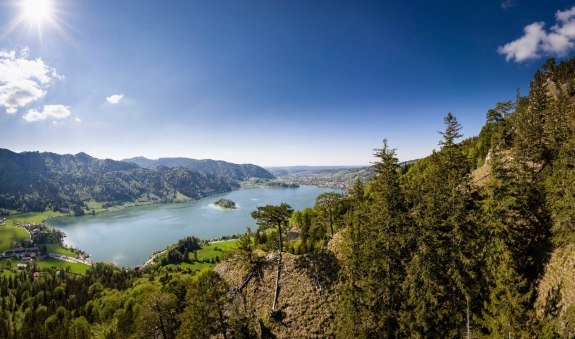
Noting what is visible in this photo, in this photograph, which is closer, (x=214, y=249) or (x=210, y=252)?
(x=210, y=252)

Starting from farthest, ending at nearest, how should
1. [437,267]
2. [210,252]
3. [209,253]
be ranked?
[210,252]
[209,253]
[437,267]

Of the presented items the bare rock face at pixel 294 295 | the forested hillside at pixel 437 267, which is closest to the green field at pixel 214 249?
the bare rock face at pixel 294 295

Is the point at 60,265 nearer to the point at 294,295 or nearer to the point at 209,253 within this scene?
the point at 209,253

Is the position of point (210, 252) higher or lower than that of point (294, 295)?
lower

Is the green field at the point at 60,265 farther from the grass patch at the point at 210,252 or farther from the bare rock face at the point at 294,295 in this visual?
the bare rock face at the point at 294,295

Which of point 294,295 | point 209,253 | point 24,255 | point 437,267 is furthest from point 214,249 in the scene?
point 437,267

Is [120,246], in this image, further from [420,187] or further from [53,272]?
[420,187]

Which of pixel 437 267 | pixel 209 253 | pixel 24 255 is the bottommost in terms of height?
pixel 24 255

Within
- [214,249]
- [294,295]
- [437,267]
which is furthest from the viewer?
[214,249]

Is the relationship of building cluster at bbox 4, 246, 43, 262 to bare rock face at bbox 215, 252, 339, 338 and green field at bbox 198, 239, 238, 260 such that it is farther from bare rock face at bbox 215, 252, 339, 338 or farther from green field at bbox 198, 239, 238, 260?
bare rock face at bbox 215, 252, 339, 338
